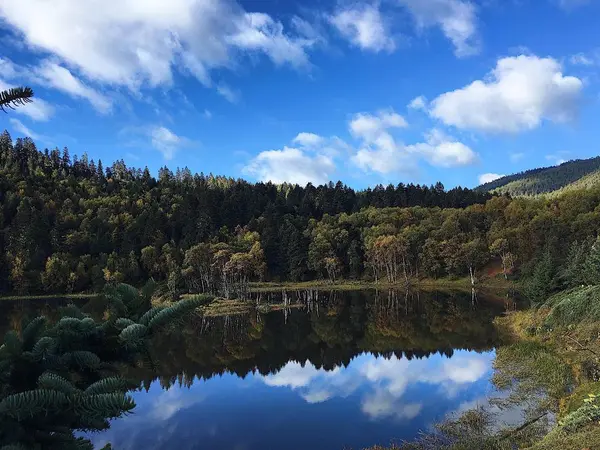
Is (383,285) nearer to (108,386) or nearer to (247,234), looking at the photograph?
(247,234)

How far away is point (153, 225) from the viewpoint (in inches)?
4535

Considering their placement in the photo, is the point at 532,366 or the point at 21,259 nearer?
the point at 532,366

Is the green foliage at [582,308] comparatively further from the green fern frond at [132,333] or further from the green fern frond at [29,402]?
the green fern frond at [29,402]

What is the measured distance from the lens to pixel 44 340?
136 inches

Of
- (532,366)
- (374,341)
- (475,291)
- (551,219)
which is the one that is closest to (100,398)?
(532,366)

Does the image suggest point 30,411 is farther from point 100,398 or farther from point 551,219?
point 551,219

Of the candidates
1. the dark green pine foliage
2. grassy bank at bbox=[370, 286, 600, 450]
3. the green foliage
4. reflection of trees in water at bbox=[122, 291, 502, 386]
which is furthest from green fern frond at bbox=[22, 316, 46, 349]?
the green foliage

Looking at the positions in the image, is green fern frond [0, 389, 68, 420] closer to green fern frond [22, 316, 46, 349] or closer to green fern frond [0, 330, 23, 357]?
green fern frond [0, 330, 23, 357]

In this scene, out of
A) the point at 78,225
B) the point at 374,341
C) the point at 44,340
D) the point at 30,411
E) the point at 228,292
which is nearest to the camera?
the point at 30,411

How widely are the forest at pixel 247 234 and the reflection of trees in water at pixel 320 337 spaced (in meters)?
23.0

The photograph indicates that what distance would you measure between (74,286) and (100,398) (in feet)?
346

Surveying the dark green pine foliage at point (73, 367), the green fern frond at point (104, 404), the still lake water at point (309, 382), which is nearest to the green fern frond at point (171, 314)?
the dark green pine foliage at point (73, 367)

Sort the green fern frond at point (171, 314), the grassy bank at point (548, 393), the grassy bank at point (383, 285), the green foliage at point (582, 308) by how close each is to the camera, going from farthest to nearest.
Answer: the grassy bank at point (383, 285), the green foliage at point (582, 308), the grassy bank at point (548, 393), the green fern frond at point (171, 314)

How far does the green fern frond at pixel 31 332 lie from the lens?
11.9ft
